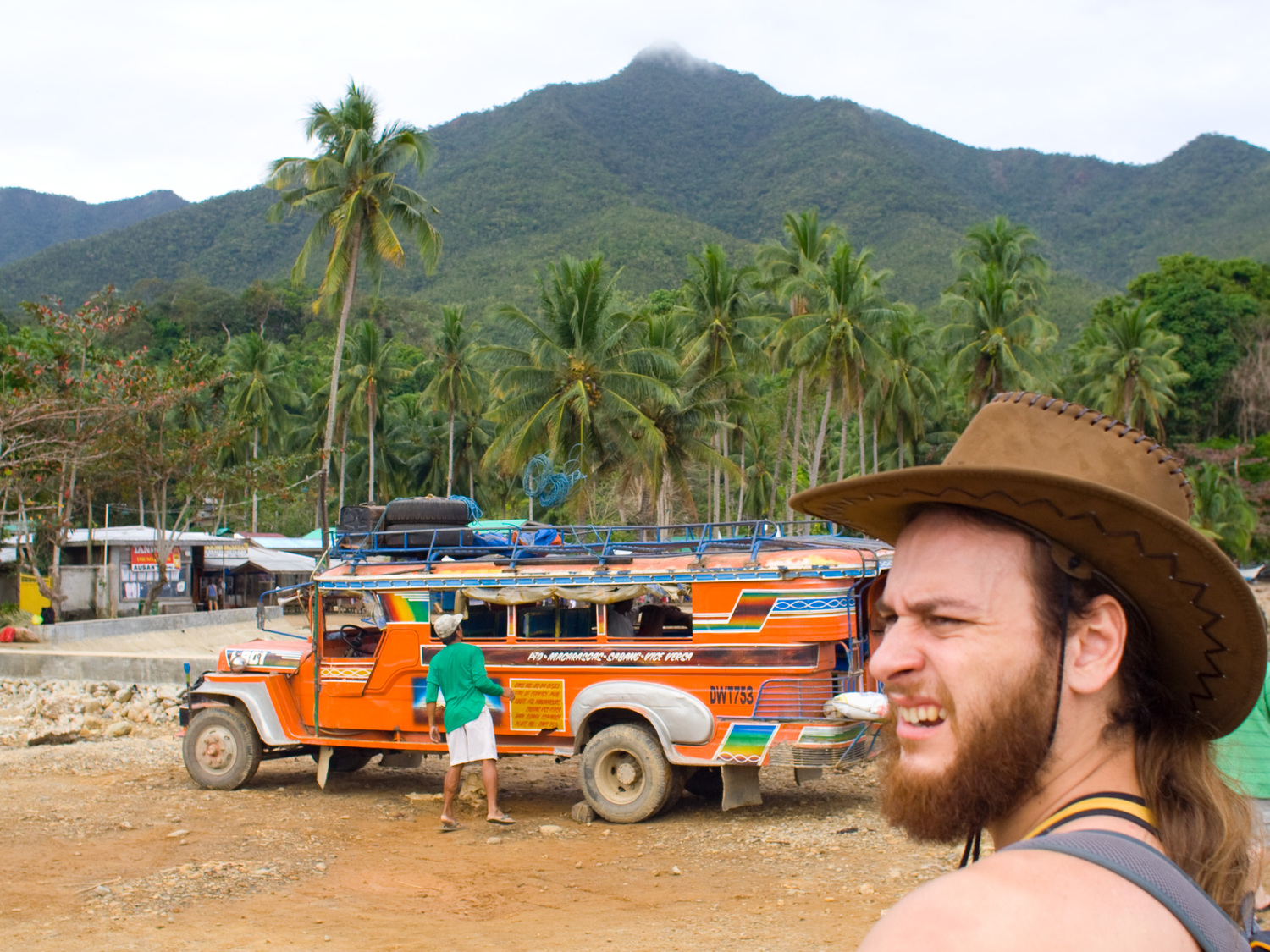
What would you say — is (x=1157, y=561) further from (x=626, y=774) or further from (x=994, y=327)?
(x=994, y=327)

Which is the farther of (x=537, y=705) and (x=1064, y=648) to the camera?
(x=537, y=705)

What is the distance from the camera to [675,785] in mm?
9516

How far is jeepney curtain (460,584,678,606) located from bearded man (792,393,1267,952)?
7854 mm

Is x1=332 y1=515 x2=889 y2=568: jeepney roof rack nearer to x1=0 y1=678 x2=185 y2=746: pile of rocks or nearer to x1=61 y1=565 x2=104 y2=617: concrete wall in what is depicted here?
x1=0 y1=678 x2=185 y2=746: pile of rocks

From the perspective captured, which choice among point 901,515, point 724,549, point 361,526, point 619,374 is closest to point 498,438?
point 619,374

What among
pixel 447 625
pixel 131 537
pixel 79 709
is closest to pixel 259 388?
pixel 131 537

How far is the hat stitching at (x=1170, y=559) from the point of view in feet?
4.71

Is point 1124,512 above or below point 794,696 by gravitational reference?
above

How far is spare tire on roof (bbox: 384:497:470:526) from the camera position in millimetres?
11336

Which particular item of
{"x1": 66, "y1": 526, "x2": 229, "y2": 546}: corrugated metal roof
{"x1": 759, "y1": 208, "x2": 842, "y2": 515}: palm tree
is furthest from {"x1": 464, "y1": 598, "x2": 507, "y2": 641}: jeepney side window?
{"x1": 759, "y1": 208, "x2": 842, "y2": 515}: palm tree

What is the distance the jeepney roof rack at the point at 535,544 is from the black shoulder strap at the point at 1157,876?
768 centimetres

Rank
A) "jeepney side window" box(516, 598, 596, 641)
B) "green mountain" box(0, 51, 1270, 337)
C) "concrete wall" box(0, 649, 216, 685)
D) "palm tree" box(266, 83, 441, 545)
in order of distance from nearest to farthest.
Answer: "jeepney side window" box(516, 598, 596, 641) < "concrete wall" box(0, 649, 216, 685) < "palm tree" box(266, 83, 441, 545) < "green mountain" box(0, 51, 1270, 337)

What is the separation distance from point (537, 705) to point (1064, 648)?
8578 mm

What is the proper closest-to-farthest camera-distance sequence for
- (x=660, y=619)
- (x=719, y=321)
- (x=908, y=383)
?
1. (x=660, y=619)
2. (x=719, y=321)
3. (x=908, y=383)
